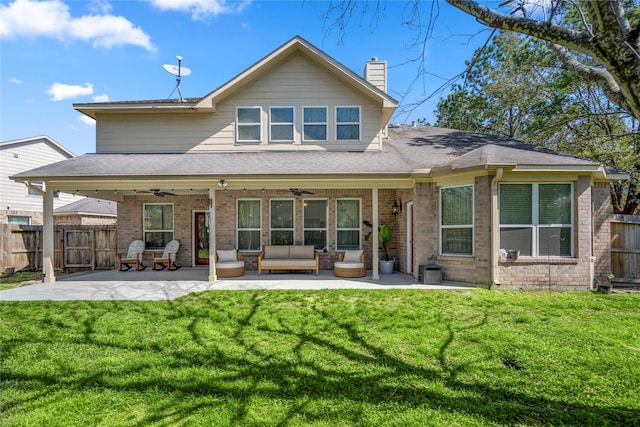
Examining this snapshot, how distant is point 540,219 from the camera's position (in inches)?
319

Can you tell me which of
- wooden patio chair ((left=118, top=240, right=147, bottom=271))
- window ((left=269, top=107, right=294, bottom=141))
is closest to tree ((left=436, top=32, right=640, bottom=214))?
window ((left=269, top=107, right=294, bottom=141))

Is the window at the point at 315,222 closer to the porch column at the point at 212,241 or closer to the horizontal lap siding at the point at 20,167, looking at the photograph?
the porch column at the point at 212,241

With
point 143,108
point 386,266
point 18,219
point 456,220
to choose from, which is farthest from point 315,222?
point 18,219

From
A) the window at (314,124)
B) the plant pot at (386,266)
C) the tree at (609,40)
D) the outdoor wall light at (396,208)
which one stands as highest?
the window at (314,124)

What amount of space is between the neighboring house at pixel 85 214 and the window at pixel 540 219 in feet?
60.6

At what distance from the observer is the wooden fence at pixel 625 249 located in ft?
27.6

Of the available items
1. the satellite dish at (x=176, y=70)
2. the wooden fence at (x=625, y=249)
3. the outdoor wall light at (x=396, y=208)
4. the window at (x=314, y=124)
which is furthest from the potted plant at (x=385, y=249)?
the satellite dish at (x=176, y=70)

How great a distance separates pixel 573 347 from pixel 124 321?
24.6 feet

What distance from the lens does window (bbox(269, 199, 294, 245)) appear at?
11391mm

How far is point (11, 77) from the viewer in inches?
272

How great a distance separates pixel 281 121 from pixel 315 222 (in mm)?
3921

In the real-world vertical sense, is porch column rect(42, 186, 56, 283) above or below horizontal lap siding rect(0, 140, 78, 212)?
below

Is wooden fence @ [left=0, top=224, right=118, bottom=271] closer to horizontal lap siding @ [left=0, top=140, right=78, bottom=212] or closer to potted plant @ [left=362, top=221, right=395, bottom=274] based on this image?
horizontal lap siding @ [left=0, top=140, right=78, bottom=212]

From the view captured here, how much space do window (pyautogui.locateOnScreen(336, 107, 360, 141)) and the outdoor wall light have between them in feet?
9.11
